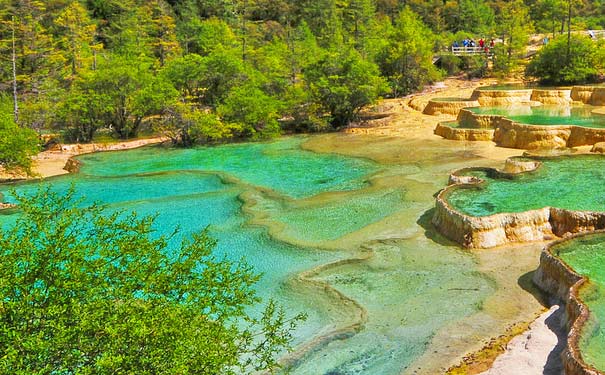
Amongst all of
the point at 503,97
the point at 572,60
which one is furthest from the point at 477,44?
the point at 503,97

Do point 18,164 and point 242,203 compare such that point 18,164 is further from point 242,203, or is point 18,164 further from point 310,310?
point 310,310

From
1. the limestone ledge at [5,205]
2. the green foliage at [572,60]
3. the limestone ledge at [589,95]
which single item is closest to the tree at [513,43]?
the green foliage at [572,60]

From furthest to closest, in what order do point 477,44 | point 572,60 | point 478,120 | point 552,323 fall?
point 477,44 → point 572,60 → point 478,120 → point 552,323

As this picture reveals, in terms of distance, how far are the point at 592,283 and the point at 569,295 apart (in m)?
0.89

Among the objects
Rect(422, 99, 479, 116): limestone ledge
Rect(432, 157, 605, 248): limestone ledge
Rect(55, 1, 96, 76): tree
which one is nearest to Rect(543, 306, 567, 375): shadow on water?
Rect(432, 157, 605, 248): limestone ledge

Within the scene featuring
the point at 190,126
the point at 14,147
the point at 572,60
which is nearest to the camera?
the point at 14,147

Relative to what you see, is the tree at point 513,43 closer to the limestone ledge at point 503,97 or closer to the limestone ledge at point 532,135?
the limestone ledge at point 503,97

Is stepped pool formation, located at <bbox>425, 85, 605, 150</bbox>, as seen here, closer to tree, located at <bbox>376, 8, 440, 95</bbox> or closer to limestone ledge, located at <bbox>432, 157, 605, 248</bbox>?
tree, located at <bbox>376, 8, 440, 95</bbox>

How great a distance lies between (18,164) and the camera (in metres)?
27.3

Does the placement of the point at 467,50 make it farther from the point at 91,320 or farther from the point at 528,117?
the point at 91,320

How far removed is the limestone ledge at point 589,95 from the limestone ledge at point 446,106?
6.82 m

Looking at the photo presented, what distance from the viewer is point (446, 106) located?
39.7m

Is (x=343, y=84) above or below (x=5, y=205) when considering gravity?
above

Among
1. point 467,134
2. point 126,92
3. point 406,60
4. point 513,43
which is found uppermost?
point 513,43
